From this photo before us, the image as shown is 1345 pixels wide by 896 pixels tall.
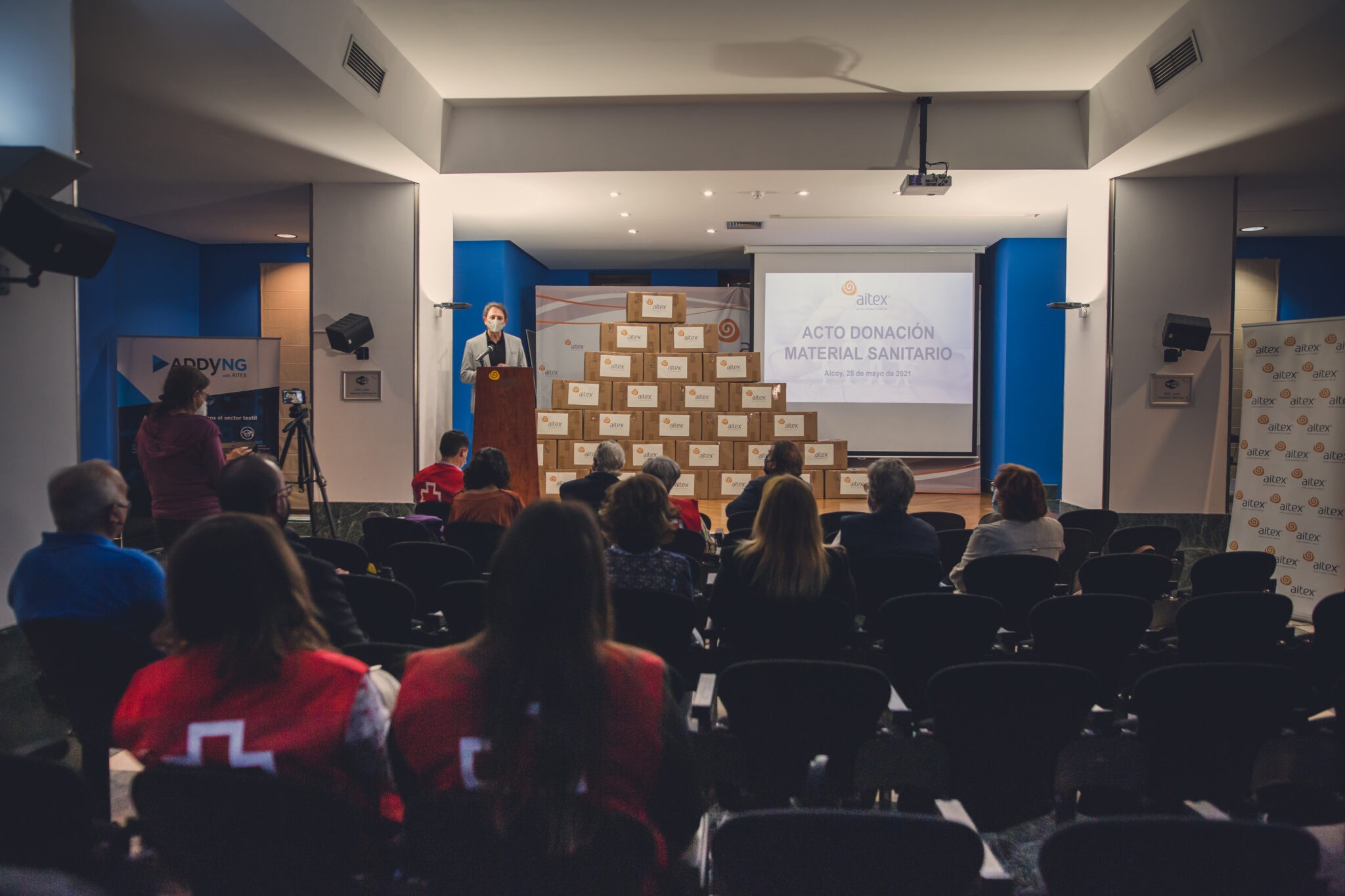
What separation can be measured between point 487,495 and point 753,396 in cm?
484

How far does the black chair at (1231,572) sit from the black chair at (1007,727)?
2.06 m

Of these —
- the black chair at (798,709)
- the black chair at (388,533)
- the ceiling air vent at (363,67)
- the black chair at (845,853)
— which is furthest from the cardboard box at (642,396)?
the black chair at (845,853)

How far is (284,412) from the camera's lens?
26.4 ft

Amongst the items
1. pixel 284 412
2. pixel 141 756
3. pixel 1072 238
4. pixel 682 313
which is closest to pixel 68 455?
pixel 141 756

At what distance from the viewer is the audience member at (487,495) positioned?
156 inches

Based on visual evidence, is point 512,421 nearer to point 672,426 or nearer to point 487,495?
point 672,426

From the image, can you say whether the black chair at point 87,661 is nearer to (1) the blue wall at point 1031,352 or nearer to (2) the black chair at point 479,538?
(2) the black chair at point 479,538

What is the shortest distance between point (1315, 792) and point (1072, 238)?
6010 millimetres

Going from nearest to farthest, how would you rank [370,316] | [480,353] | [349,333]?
[349,333]
[370,316]
[480,353]

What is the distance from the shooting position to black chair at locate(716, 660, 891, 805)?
179 cm

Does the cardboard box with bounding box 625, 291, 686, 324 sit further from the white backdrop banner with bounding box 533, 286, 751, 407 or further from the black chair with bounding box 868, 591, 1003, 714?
the black chair with bounding box 868, 591, 1003, 714

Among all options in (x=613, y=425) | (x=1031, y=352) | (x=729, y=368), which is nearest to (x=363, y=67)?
(x=613, y=425)

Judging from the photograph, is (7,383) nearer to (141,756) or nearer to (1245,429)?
(141,756)

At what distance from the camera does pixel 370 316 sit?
6.71 meters
